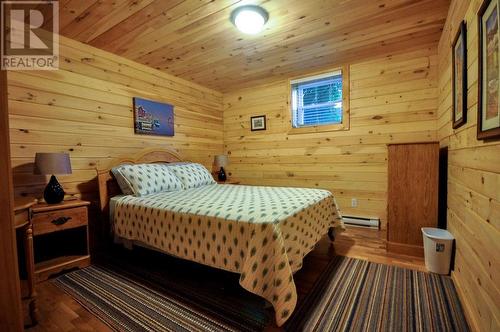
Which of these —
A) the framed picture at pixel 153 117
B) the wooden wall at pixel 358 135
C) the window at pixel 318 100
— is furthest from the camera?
the window at pixel 318 100

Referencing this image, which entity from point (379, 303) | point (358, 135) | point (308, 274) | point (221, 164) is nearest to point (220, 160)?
point (221, 164)

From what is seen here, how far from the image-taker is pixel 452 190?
6.56ft

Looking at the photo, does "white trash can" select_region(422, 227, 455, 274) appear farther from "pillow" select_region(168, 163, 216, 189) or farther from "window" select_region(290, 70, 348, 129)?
A: "pillow" select_region(168, 163, 216, 189)

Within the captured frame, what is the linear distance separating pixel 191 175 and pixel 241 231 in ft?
5.91

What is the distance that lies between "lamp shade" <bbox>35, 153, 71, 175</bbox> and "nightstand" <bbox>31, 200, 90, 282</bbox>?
29 centimetres

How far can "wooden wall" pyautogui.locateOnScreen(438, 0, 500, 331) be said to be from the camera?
43.9 inches

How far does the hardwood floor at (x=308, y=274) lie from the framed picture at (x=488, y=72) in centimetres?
140

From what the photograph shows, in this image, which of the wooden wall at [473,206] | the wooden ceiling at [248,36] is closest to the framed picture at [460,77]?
the wooden wall at [473,206]

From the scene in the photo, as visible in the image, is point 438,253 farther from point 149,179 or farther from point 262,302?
point 149,179

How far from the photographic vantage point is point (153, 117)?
10.7 ft

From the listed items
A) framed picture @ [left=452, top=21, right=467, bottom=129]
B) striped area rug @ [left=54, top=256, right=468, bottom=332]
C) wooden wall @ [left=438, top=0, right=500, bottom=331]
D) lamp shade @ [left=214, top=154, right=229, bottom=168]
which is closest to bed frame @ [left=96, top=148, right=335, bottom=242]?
striped area rug @ [left=54, top=256, right=468, bottom=332]

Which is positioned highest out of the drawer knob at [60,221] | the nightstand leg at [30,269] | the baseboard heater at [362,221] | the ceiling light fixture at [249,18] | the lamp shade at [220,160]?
the ceiling light fixture at [249,18]

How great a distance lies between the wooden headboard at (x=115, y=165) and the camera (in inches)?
100

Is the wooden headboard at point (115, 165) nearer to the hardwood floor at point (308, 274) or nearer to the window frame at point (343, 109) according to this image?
the hardwood floor at point (308, 274)
